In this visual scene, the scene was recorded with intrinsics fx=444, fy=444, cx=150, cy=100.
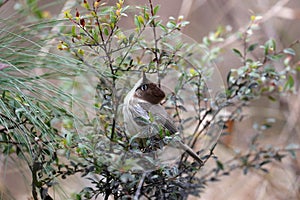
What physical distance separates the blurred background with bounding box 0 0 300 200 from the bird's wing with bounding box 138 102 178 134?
88cm

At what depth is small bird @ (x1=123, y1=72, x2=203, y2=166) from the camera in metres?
0.75

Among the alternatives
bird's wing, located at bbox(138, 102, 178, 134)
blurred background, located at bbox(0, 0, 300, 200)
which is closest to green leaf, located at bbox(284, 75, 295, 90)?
blurred background, located at bbox(0, 0, 300, 200)

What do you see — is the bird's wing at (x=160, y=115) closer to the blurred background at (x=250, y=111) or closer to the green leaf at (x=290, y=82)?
the green leaf at (x=290, y=82)

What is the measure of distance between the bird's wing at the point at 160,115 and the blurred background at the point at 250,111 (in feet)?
2.89

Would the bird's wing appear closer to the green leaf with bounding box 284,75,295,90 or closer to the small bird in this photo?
the small bird

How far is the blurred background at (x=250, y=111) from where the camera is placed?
190cm

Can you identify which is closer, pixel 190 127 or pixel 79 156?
pixel 79 156

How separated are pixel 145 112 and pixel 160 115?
0.11ft

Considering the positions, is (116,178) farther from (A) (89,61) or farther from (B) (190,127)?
(B) (190,127)

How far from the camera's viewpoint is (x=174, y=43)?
891mm

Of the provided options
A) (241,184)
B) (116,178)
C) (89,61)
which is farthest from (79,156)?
(241,184)

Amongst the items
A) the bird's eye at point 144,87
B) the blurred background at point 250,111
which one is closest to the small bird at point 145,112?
the bird's eye at point 144,87

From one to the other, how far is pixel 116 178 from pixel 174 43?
0.30 meters

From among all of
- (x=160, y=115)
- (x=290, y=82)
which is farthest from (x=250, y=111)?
(x=160, y=115)
